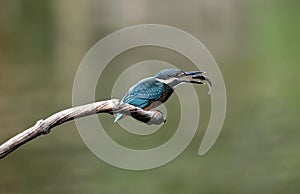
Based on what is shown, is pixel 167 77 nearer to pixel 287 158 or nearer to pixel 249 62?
pixel 287 158

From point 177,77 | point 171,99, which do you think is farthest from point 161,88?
point 171,99

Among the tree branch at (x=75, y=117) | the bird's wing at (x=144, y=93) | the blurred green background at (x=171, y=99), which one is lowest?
the tree branch at (x=75, y=117)

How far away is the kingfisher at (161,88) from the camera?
0.44 meters

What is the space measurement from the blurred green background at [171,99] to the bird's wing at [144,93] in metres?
1.80

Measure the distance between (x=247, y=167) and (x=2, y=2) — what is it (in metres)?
2.35

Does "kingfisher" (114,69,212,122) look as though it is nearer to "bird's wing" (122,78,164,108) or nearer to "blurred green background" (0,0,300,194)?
"bird's wing" (122,78,164,108)

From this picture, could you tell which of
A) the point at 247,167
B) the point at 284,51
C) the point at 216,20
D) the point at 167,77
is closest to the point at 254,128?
the point at 247,167

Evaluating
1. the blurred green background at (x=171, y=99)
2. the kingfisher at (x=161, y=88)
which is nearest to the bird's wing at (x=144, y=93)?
the kingfisher at (x=161, y=88)

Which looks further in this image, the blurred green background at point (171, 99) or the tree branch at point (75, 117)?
the blurred green background at point (171, 99)

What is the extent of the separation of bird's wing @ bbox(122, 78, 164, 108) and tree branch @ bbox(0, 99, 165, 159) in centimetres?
2

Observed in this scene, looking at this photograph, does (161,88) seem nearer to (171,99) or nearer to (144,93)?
(144,93)

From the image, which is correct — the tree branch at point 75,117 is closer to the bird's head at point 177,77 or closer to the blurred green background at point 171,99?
the bird's head at point 177,77

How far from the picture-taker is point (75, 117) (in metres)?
0.38

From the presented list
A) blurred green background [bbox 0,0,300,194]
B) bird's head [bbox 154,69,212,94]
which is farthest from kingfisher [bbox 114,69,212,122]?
blurred green background [bbox 0,0,300,194]
